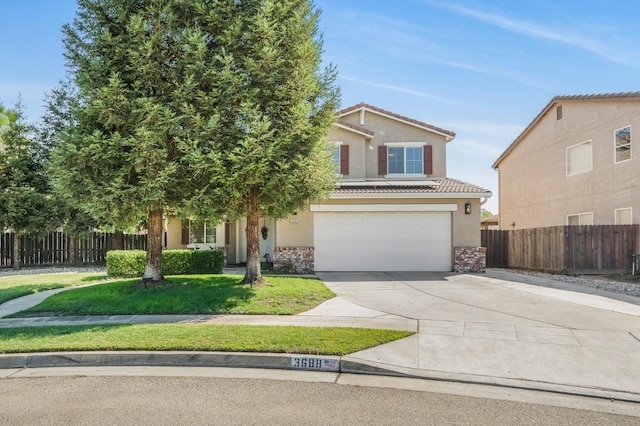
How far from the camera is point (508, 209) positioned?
25719 mm

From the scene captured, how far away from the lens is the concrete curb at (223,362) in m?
5.23

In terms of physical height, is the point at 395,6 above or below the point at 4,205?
above

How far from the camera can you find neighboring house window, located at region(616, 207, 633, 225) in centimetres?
1590

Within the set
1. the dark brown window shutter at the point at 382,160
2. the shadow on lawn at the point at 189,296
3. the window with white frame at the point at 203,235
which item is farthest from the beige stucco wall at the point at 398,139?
the shadow on lawn at the point at 189,296

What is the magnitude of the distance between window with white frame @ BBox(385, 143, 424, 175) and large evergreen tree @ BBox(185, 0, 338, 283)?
815 centimetres

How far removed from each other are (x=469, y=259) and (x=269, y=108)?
1033cm

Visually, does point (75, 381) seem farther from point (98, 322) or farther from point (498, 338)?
point (498, 338)

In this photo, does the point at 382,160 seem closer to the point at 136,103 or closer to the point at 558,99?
the point at 558,99

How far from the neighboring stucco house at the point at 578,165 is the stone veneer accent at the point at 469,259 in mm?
5943

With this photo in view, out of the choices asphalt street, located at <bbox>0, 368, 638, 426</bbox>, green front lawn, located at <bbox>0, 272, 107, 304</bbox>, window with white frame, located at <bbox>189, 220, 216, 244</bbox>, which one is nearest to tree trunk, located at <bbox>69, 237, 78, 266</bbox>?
green front lawn, located at <bbox>0, 272, 107, 304</bbox>

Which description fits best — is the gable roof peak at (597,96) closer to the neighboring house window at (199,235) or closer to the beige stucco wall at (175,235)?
the neighboring house window at (199,235)

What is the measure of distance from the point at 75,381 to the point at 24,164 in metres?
18.2

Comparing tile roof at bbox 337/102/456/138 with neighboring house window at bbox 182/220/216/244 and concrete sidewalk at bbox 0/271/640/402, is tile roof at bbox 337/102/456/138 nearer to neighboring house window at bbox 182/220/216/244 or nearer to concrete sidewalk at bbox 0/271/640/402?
neighboring house window at bbox 182/220/216/244

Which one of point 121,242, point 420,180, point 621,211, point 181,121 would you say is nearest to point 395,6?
point 181,121
